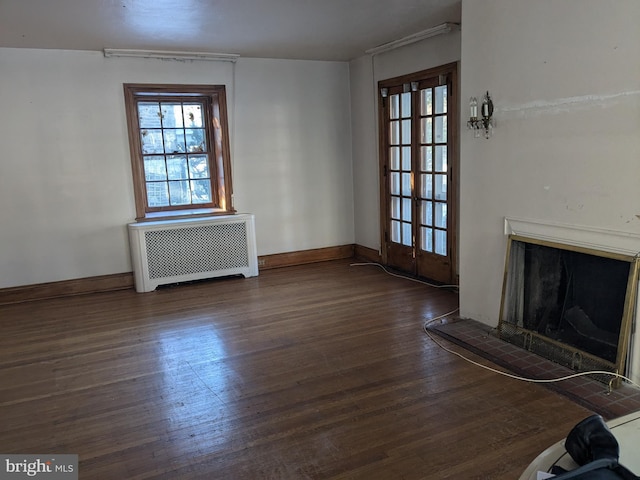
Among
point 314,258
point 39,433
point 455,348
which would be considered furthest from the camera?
point 314,258

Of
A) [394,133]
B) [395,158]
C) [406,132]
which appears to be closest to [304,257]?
[395,158]

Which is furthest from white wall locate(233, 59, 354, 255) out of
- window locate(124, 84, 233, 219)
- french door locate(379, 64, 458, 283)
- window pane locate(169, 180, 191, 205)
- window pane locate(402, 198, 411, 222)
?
window pane locate(402, 198, 411, 222)

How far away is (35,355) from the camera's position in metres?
3.83

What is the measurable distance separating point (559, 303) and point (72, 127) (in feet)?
16.3

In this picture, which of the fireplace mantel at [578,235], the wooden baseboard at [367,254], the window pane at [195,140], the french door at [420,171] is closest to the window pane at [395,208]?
the french door at [420,171]

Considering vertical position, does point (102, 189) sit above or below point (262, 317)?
above

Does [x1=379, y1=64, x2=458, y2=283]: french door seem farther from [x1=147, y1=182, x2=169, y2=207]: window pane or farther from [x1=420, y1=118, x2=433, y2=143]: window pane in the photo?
[x1=147, y1=182, x2=169, y2=207]: window pane

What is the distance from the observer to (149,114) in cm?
576

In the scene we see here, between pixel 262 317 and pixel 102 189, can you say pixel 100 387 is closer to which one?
pixel 262 317

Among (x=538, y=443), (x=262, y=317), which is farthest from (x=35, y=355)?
(x=538, y=443)

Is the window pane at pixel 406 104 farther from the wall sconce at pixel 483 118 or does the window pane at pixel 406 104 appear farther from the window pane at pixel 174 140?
the window pane at pixel 174 140

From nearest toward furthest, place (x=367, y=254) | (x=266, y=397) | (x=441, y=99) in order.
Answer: (x=266, y=397) → (x=441, y=99) → (x=367, y=254)

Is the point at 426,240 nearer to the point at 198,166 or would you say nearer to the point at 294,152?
the point at 294,152

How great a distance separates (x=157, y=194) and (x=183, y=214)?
40 centimetres
